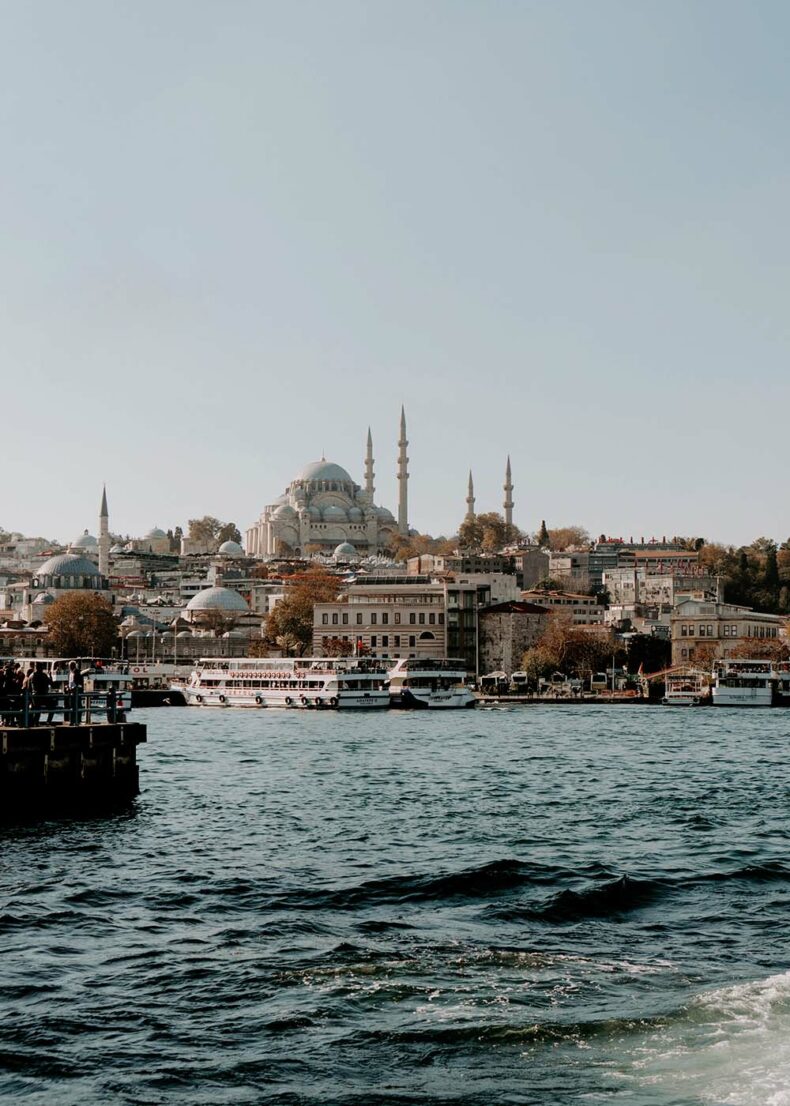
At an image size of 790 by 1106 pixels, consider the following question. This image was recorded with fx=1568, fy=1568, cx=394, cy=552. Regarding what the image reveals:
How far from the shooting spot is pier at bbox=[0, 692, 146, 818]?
928 inches

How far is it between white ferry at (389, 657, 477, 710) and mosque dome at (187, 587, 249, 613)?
5827cm

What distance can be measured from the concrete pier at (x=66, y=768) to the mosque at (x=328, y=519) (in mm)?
157078

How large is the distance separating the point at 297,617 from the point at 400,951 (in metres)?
95.0

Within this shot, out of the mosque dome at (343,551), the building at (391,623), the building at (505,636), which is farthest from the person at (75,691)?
the mosque dome at (343,551)

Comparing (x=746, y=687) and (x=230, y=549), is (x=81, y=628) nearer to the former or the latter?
(x=746, y=687)

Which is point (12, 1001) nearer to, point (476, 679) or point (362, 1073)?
point (362, 1073)

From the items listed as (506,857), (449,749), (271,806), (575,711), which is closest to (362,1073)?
(506,857)

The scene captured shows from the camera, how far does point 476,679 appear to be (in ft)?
318

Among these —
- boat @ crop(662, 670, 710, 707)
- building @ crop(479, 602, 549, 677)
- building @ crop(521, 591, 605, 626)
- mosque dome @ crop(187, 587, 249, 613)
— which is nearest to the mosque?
mosque dome @ crop(187, 587, 249, 613)

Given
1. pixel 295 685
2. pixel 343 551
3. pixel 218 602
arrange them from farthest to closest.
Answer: pixel 343 551 → pixel 218 602 → pixel 295 685

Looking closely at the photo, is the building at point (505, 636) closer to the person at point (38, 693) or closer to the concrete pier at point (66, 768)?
the person at point (38, 693)

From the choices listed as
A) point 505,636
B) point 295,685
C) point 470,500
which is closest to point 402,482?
point 470,500

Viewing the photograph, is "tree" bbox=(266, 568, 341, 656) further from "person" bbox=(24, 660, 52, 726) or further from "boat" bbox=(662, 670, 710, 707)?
"person" bbox=(24, 660, 52, 726)

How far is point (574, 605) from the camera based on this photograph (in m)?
119
